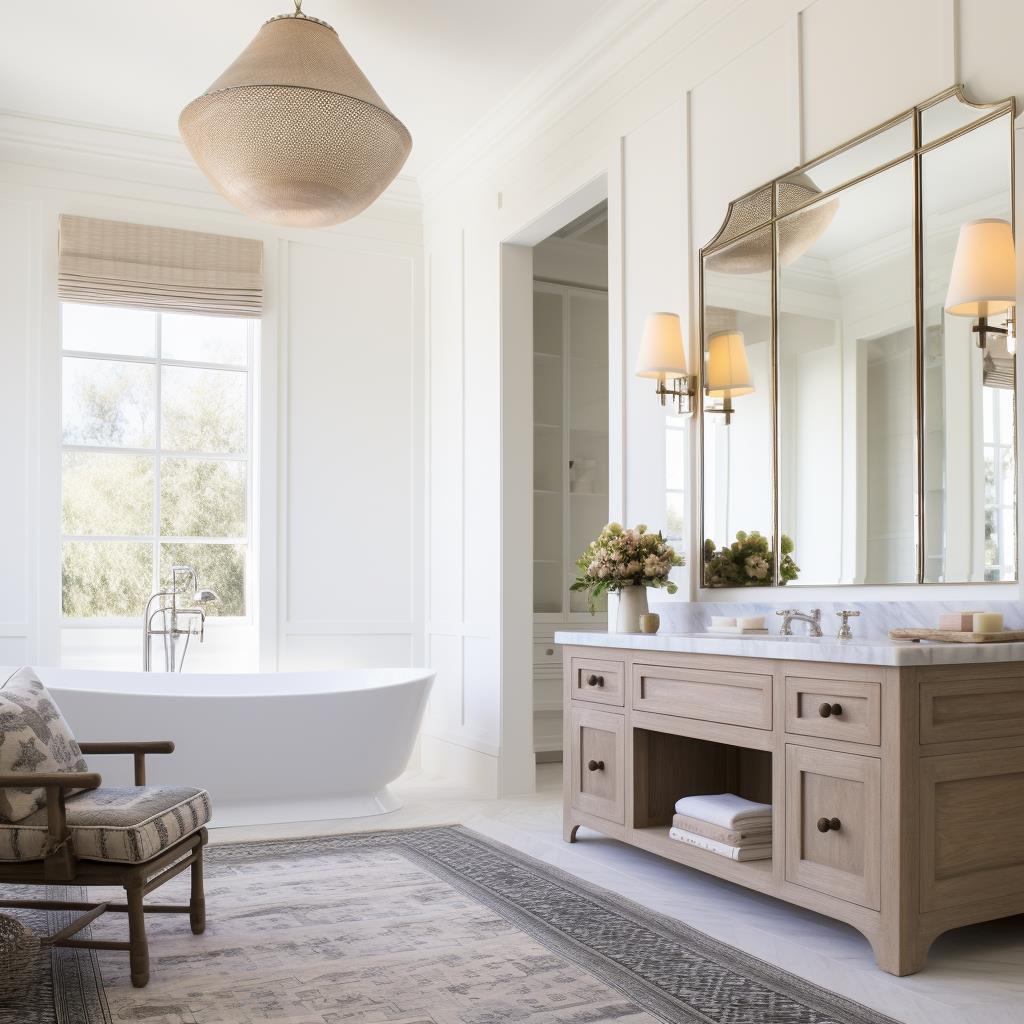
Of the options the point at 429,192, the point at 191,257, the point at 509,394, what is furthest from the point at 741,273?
the point at 191,257

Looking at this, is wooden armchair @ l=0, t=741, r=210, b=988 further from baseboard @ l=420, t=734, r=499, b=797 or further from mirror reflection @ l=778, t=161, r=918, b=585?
baseboard @ l=420, t=734, r=499, b=797

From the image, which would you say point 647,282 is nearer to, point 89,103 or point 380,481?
point 380,481

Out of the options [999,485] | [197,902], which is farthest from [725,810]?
[197,902]

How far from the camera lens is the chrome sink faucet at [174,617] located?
509 cm

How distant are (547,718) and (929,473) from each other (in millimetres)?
3382

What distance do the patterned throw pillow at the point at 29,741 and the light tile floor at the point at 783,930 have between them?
56.0 inches

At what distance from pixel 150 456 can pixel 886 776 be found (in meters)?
4.19

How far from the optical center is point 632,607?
366cm

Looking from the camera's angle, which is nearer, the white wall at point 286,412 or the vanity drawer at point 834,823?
the vanity drawer at point 834,823

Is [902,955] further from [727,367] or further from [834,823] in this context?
[727,367]

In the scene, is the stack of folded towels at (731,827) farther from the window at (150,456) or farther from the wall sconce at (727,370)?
the window at (150,456)

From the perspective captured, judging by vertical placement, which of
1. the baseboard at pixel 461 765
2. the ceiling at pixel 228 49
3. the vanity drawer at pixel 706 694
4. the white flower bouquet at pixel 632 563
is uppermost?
the ceiling at pixel 228 49

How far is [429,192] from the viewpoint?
230 inches

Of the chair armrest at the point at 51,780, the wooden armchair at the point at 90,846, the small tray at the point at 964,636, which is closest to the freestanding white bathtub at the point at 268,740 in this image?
the wooden armchair at the point at 90,846
